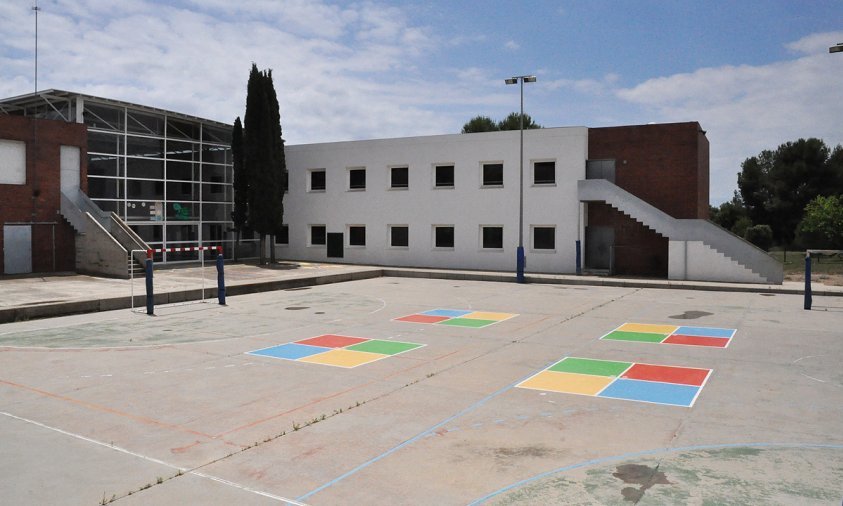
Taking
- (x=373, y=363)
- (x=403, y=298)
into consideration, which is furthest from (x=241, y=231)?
(x=373, y=363)

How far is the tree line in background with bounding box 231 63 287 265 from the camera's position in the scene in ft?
102

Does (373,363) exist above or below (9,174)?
below

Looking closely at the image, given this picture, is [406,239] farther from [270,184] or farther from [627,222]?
[627,222]

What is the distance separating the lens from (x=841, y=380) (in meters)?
9.75

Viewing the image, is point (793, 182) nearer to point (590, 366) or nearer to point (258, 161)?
point (258, 161)

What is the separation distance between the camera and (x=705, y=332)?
14391 millimetres

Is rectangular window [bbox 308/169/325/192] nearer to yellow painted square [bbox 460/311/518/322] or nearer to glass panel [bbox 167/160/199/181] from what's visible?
glass panel [bbox 167/160/199/181]

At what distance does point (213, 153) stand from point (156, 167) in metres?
4.20

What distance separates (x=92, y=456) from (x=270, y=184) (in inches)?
1011

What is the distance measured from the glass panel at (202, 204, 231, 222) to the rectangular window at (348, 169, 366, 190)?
658cm

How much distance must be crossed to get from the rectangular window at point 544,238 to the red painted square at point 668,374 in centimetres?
1966

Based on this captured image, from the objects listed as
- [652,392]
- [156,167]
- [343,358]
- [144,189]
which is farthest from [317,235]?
[652,392]

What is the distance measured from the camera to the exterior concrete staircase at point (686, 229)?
25328 mm

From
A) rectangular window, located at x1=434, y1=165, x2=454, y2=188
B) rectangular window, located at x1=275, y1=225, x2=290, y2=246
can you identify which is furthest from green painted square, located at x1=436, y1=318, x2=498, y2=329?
rectangular window, located at x1=275, y1=225, x2=290, y2=246
